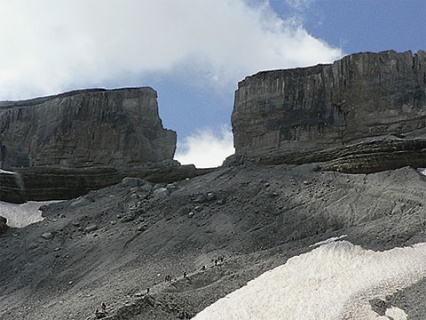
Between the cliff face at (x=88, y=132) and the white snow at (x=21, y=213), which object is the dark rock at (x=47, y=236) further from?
the cliff face at (x=88, y=132)

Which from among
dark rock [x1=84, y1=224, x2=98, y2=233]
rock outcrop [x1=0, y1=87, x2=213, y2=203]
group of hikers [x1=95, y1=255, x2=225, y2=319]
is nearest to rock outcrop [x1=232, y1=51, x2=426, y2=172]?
rock outcrop [x1=0, y1=87, x2=213, y2=203]

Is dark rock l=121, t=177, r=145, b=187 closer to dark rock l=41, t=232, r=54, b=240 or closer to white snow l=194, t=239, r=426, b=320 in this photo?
dark rock l=41, t=232, r=54, b=240

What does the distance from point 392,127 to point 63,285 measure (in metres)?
20.3

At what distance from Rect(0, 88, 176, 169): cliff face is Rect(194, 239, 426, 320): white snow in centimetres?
2660

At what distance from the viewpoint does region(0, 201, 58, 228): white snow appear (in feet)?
88.4

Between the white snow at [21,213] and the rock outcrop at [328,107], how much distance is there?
1227 centimetres

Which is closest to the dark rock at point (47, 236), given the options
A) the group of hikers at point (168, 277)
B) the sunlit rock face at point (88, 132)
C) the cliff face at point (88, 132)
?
the group of hikers at point (168, 277)

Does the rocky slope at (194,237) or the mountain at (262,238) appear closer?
the mountain at (262,238)

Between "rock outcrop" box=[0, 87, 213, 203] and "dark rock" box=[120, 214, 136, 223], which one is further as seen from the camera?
"rock outcrop" box=[0, 87, 213, 203]

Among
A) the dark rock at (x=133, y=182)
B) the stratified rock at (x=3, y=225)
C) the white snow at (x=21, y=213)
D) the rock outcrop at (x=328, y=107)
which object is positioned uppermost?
the rock outcrop at (x=328, y=107)

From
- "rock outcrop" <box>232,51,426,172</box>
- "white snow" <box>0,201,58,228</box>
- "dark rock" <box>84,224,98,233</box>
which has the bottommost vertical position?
"dark rock" <box>84,224,98,233</box>

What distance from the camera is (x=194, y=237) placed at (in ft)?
64.8

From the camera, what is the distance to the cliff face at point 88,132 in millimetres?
41531

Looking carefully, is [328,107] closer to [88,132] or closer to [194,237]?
[194,237]
